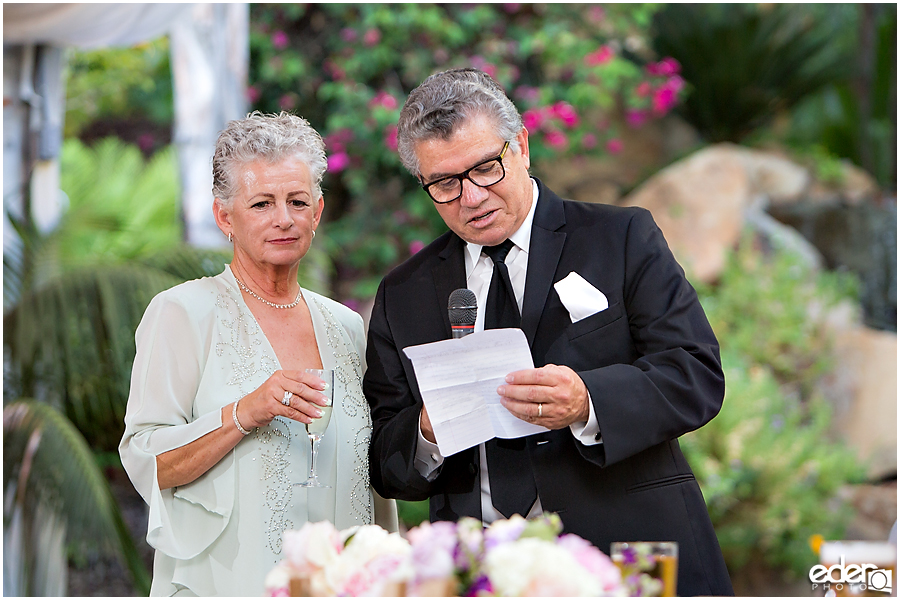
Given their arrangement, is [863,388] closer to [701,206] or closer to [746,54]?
[701,206]

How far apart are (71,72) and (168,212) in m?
2.53

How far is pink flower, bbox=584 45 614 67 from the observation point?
7.02 m

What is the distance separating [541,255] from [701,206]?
5.45 meters

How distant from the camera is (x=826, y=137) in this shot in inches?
342

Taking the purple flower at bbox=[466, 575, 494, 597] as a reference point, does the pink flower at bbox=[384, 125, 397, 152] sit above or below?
above

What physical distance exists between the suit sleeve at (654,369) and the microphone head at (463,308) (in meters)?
0.28

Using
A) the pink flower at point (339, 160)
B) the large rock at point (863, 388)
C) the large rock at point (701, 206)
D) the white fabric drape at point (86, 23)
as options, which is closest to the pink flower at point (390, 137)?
the pink flower at point (339, 160)

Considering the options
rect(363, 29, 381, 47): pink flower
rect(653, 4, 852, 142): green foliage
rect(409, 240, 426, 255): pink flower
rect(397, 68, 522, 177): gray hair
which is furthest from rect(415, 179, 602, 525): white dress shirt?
rect(653, 4, 852, 142): green foliage

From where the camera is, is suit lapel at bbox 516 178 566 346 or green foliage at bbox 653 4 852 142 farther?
green foliage at bbox 653 4 852 142

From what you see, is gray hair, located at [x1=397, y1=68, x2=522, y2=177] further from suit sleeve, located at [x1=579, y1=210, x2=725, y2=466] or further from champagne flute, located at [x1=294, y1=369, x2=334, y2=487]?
champagne flute, located at [x1=294, y1=369, x2=334, y2=487]

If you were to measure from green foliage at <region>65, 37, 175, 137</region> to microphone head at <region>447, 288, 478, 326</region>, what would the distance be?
7.42m

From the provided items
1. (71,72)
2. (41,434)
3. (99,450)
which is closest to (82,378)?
(41,434)

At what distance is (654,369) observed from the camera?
1835 millimetres

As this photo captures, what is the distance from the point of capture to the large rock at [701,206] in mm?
6852
